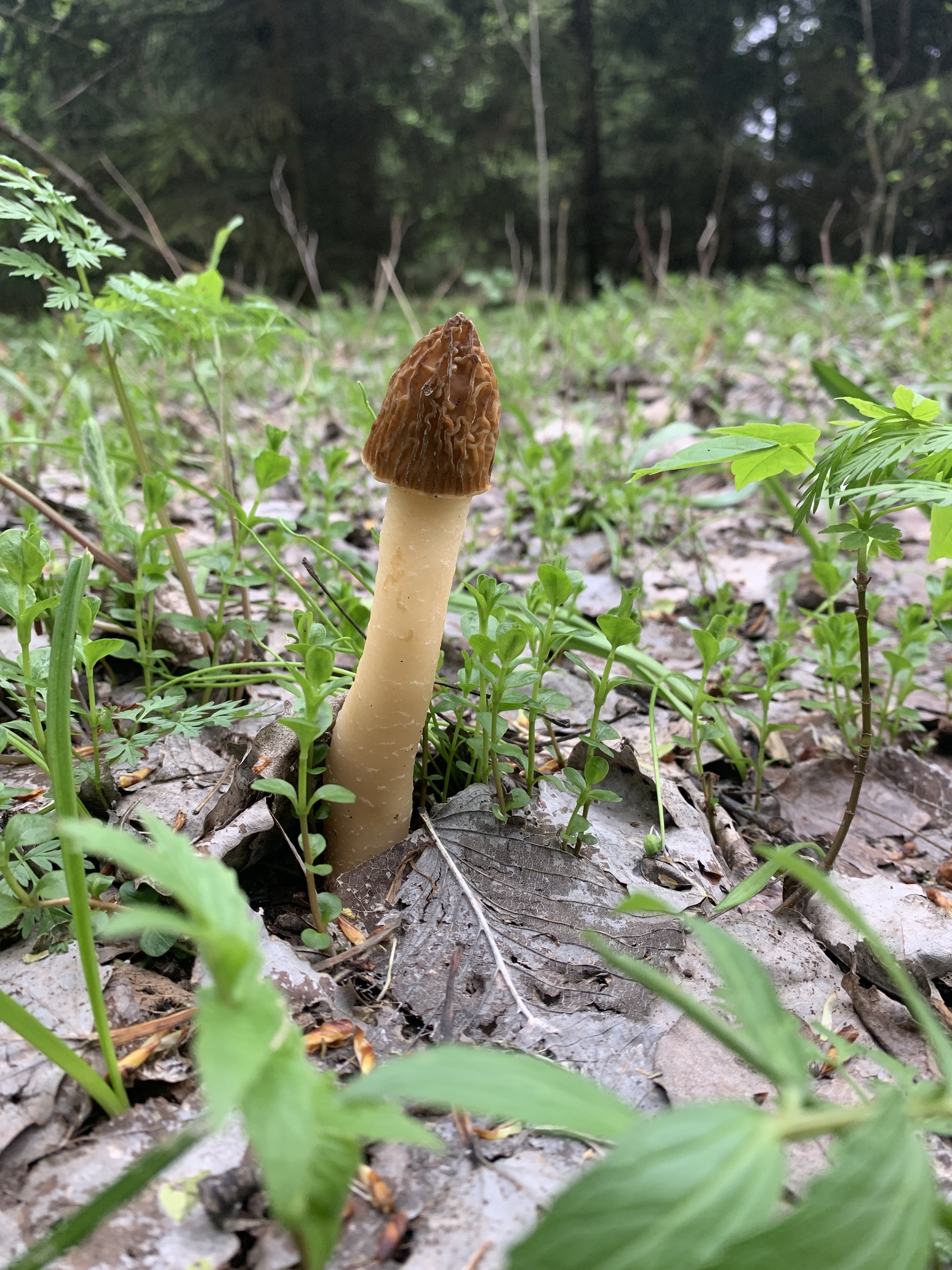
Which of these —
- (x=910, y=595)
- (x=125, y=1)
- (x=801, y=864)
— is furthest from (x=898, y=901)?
(x=125, y=1)

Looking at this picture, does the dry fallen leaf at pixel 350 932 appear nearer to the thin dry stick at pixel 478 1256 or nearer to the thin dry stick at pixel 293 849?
the thin dry stick at pixel 293 849

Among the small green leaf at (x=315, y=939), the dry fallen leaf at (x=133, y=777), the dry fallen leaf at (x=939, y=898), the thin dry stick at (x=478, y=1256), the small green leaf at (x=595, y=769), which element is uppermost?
the small green leaf at (x=595, y=769)

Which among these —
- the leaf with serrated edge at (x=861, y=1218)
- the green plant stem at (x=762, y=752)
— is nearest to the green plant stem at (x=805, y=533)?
the green plant stem at (x=762, y=752)

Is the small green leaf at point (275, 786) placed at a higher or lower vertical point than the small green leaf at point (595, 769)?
higher

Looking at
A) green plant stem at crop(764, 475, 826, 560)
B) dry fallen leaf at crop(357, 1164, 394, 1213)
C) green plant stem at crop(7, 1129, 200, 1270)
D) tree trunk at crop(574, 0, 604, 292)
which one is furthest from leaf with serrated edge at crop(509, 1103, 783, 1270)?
tree trunk at crop(574, 0, 604, 292)

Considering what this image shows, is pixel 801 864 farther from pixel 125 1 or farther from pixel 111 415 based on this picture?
pixel 125 1
